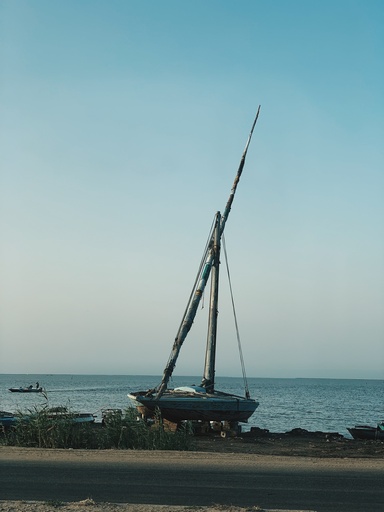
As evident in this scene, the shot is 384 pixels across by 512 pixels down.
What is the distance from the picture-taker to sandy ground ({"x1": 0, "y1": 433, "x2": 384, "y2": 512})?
1055 centimetres

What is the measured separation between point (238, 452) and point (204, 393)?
9760 mm

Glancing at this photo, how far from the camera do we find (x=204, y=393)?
105 ft

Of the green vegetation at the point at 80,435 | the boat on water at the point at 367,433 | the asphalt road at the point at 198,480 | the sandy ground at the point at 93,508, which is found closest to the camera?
the sandy ground at the point at 93,508

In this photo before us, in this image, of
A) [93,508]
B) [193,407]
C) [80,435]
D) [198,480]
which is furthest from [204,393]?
[93,508]

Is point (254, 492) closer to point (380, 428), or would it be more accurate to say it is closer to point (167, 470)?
point (167, 470)

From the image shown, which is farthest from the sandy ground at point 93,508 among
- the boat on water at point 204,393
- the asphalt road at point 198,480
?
the boat on water at point 204,393

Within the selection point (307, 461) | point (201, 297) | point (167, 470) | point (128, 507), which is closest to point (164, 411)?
point (201, 297)

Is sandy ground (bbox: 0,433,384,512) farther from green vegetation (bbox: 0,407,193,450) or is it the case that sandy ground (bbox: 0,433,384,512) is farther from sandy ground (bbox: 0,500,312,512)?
green vegetation (bbox: 0,407,193,450)

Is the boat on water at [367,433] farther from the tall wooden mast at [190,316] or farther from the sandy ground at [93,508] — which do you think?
the sandy ground at [93,508]

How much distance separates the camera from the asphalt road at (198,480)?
11.8 m

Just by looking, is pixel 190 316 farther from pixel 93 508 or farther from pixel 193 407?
pixel 93 508

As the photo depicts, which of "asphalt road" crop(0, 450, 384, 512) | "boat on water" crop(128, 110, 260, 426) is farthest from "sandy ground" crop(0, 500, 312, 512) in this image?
"boat on water" crop(128, 110, 260, 426)

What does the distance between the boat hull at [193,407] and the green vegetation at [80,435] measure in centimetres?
873

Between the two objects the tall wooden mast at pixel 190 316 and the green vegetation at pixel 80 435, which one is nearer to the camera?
the green vegetation at pixel 80 435
